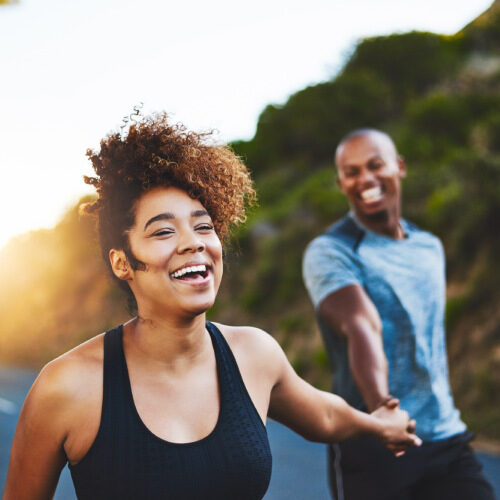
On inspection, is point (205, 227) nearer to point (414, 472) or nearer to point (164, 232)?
point (164, 232)

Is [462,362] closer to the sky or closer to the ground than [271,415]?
closer to the sky

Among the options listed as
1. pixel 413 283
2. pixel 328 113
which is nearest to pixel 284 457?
pixel 413 283

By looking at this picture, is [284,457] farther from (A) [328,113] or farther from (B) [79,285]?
(B) [79,285]

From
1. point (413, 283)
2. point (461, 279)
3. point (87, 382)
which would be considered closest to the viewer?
point (87, 382)

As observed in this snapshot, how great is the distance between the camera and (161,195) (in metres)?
2.34

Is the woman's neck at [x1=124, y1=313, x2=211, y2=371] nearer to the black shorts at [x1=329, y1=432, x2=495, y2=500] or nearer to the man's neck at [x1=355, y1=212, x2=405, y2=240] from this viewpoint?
the black shorts at [x1=329, y1=432, x2=495, y2=500]

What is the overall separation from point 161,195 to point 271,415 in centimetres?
103

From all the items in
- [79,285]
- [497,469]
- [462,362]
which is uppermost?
[79,285]

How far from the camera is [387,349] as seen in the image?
11.1 ft

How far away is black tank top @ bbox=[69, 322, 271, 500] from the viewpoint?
2.08 metres

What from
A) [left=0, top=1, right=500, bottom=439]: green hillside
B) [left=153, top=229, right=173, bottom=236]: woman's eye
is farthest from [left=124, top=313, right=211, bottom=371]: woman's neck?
[left=0, top=1, right=500, bottom=439]: green hillside

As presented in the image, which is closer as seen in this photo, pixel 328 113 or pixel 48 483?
pixel 48 483

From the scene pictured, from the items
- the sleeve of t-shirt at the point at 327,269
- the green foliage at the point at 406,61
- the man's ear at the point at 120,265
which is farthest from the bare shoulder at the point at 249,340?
the green foliage at the point at 406,61

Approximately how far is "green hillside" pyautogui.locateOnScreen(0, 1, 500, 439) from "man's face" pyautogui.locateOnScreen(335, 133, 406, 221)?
102 centimetres
